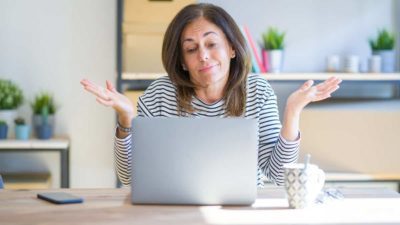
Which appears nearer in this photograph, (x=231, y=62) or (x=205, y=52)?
(x=205, y=52)

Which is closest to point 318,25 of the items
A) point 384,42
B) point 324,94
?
point 384,42

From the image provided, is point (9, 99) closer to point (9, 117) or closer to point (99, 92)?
point (9, 117)

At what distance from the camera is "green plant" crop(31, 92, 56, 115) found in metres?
3.79

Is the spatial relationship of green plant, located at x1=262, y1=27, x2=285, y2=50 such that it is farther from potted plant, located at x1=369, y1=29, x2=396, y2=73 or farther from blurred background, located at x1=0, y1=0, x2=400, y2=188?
potted plant, located at x1=369, y1=29, x2=396, y2=73

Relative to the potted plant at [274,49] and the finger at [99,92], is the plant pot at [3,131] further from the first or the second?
the finger at [99,92]

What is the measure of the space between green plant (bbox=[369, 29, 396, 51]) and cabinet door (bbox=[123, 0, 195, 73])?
3.15 feet

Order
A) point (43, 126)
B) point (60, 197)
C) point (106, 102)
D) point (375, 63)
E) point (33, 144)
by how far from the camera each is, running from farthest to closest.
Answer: point (375, 63), point (43, 126), point (33, 144), point (106, 102), point (60, 197)

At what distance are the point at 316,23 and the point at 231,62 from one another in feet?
5.55

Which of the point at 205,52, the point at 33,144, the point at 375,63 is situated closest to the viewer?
the point at 205,52

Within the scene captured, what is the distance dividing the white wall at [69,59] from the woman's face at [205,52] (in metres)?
1.67

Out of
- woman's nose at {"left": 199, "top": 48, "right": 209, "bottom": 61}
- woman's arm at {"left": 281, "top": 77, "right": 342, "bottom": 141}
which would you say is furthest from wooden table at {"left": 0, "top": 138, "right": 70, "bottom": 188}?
woman's arm at {"left": 281, "top": 77, "right": 342, "bottom": 141}

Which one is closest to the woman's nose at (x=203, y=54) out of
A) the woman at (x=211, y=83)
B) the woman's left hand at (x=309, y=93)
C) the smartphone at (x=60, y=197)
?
the woman at (x=211, y=83)

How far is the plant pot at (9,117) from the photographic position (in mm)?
3803

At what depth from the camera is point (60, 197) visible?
1.87m
